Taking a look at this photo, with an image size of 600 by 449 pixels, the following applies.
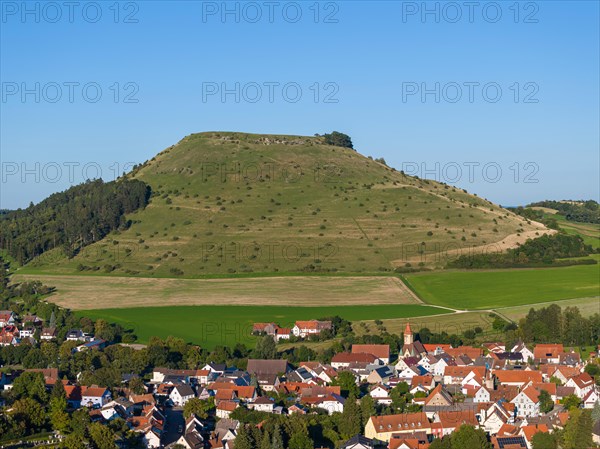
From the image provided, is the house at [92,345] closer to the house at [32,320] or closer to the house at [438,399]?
the house at [32,320]

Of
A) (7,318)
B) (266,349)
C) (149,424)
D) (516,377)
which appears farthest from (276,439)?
(7,318)

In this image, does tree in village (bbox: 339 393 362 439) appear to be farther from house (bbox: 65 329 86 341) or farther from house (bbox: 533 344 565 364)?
house (bbox: 65 329 86 341)

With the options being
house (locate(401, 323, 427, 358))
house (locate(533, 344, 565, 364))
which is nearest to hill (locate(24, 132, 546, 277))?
house (locate(401, 323, 427, 358))

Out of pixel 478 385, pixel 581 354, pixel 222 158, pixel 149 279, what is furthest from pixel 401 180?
pixel 478 385

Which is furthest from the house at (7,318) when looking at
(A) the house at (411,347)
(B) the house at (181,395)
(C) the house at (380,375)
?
(C) the house at (380,375)

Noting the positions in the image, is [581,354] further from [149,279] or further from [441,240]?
[149,279]

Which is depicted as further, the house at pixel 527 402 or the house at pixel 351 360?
→ the house at pixel 351 360

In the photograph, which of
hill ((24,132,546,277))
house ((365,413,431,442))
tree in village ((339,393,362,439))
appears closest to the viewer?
house ((365,413,431,442))
